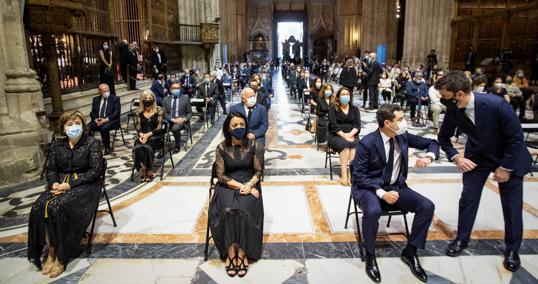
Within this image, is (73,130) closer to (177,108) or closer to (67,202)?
(67,202)

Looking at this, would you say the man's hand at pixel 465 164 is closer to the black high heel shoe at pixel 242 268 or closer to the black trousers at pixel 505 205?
the black trousers at pixel 505 205

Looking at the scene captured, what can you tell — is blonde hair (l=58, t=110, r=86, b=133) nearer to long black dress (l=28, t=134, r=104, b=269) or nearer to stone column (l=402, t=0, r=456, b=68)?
long black dress (l=28, t=134, r=104, b=269)

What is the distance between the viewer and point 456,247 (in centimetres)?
350

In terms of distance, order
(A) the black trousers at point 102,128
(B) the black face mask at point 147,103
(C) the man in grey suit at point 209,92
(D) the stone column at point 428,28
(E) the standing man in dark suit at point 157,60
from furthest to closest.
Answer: (D) the stone column at point 428,28 < (E) the standing man in dark suit at point 157,60 < (C) the man in grey suit at point 209,92 < (A) the black trousers at point 102,128 < (B) the black face mask at point 147,103

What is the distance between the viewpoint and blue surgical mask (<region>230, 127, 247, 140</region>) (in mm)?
3541

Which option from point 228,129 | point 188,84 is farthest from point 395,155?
point 188,84

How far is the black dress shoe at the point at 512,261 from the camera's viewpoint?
10.6 feet

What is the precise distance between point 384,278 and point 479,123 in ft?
4.78

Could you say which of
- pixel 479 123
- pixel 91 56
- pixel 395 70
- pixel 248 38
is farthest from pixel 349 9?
pixel 479 123

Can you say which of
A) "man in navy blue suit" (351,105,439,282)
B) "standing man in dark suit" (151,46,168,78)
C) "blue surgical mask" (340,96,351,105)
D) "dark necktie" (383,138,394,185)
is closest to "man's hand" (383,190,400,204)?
"man in navy blue suit" (351,105,439,282)

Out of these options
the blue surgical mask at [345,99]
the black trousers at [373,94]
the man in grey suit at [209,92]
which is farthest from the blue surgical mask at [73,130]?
the black trousers at [373,94]

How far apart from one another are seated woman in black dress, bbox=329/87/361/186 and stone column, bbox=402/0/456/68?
498 inches

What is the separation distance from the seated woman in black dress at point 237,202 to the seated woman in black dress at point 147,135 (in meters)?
2.43

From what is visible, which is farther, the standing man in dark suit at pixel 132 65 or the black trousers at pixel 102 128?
the standing man in dark suit at pixel 132 65
